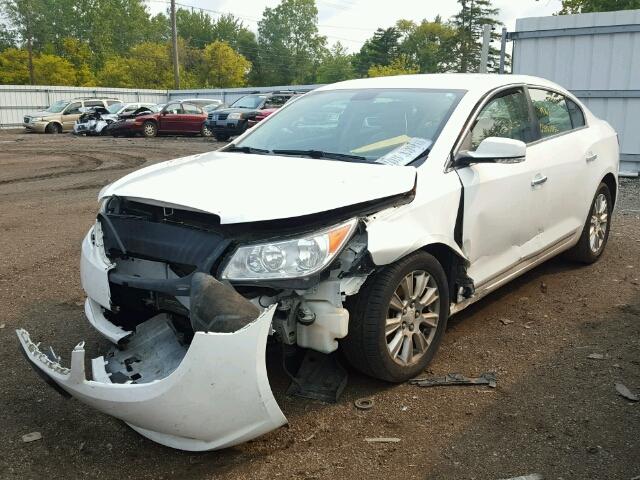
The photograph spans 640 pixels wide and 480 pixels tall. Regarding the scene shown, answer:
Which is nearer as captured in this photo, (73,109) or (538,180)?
(538,180)

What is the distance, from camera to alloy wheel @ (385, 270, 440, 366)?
11.2 feet

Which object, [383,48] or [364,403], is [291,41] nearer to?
[383,48]

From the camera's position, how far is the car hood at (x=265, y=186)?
3.00 meters

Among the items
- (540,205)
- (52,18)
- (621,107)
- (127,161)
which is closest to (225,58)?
(52,18)

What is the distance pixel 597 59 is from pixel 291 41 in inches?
3675

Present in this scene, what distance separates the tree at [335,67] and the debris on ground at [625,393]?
86.6m

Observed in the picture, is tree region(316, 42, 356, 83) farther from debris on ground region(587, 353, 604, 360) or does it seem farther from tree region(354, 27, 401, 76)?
debris on ground region(587, 353, 604, 360)

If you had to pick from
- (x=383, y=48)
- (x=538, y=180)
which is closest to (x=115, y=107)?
(x=538, y=180)

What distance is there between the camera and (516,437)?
9.98ft

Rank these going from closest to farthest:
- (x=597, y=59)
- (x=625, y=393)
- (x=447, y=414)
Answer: (x=447, y=414), (x=625, y=393), (x=597, y=59)

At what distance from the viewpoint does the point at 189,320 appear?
3.13 meters

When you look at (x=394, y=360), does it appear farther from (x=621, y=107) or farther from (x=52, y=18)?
(x=52, y=18)

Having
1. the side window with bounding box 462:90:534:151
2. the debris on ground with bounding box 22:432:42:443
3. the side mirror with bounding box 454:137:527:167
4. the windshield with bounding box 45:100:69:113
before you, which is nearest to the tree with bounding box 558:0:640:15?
the windshield with bounding box 45:100:69:113

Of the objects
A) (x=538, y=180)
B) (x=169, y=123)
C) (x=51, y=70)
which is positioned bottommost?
(x=169, y=123)
